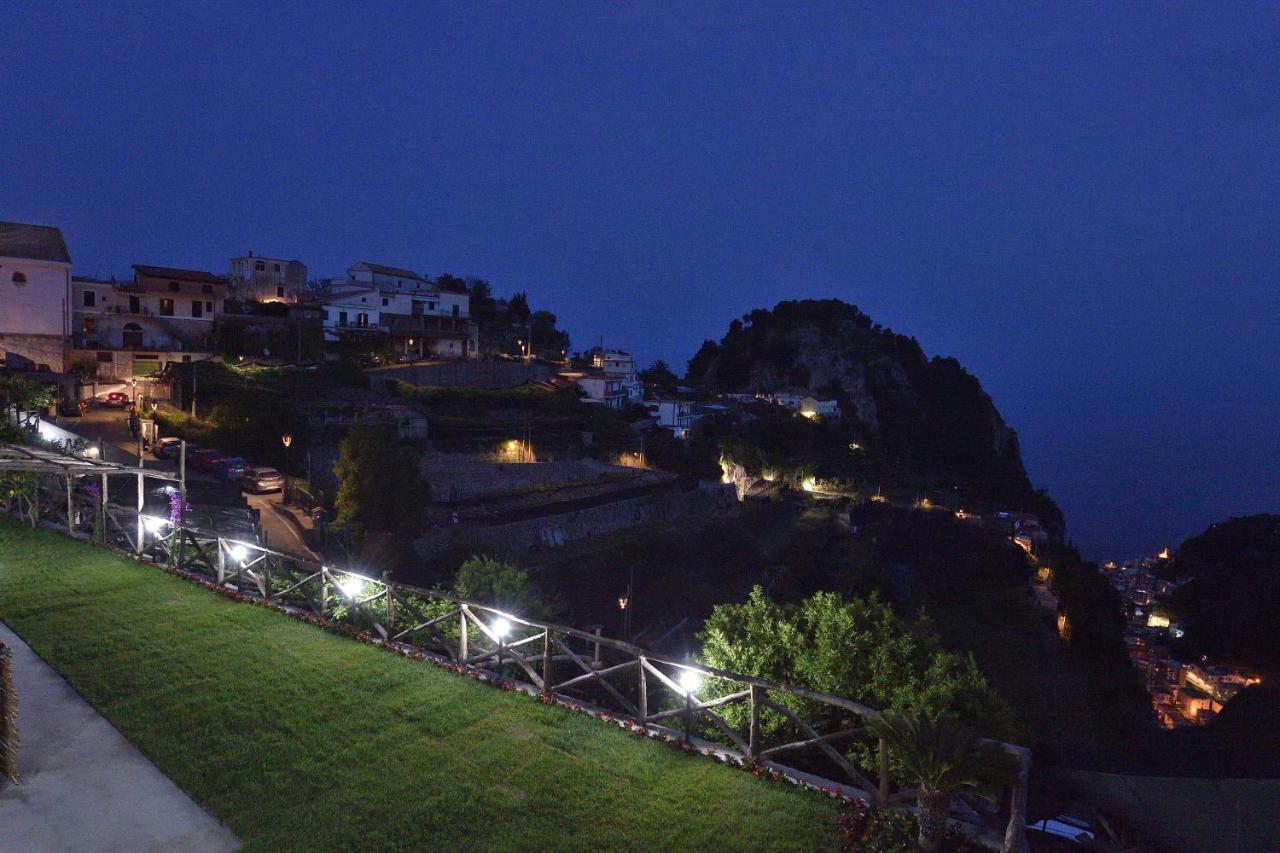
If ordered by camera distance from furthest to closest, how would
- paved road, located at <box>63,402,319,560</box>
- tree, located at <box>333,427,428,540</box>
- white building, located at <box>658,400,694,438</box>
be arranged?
white building, located at <box>658,400,694,438</box> < tree, located at <box>333,427,428,540</box> < paved road, located at <box>63,402,319,560</box>

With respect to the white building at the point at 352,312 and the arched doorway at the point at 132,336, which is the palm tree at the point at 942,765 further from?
the white building at the point at 352,312

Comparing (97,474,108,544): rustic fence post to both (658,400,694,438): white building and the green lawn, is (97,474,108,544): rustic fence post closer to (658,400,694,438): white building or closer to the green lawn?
the green lawn

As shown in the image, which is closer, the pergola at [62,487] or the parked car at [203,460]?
the pergola at [62,487]

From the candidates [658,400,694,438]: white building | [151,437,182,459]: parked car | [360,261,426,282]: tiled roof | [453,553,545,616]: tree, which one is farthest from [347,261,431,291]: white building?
[453,553,545,616]: tree

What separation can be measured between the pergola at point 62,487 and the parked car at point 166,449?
12.6 metres

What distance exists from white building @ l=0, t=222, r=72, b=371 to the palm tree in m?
42.6

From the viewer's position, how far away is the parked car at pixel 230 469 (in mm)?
26281

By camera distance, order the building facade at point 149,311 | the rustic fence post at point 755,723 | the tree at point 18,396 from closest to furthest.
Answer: the rustic fence post at point 755,723, the tree at point 18,396, the building facade at point 149,311

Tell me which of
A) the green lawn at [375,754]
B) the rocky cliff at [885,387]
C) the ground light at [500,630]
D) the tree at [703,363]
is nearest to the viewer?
the green lawn at [375,754]

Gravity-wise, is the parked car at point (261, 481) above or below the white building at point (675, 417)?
below

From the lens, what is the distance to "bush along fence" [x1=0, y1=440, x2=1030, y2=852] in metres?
5.76

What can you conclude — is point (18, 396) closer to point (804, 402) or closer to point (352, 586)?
point (352, 586)

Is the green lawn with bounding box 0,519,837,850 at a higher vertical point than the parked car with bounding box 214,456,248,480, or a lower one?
lower

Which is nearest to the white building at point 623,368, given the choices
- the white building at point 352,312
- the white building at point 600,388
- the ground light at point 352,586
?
the white building at point 600,388
